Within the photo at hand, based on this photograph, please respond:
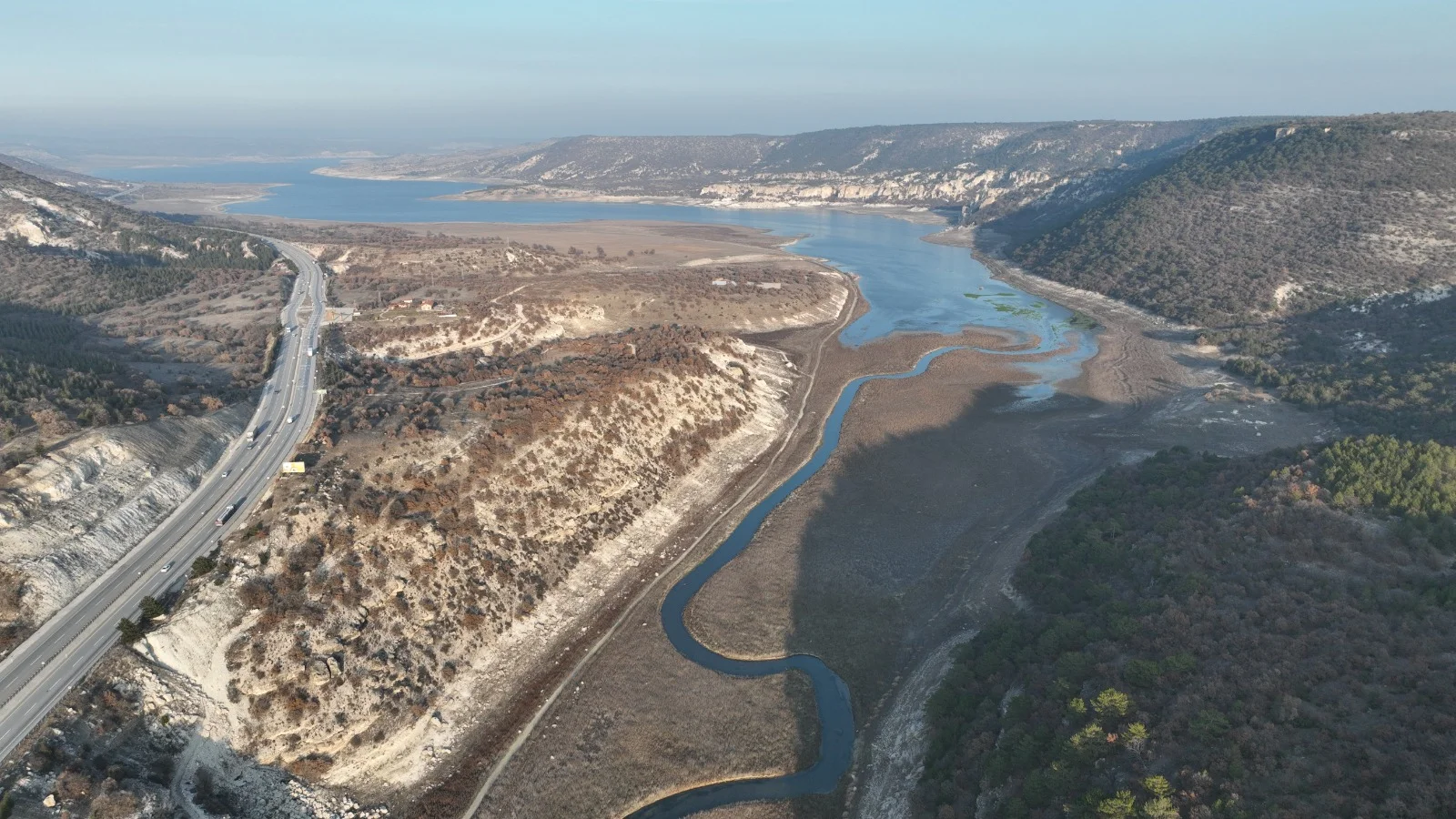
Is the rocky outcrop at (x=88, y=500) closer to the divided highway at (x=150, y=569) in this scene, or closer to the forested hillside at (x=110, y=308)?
the divided highway at (x=150, y=569)

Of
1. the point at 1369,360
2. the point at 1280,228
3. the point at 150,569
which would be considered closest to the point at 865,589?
the point at 150,569

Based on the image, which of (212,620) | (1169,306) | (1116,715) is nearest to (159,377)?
(212,620)

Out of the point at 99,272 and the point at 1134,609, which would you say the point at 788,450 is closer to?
the point at 1134,609

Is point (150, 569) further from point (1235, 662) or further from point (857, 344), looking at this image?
point (857, 344)

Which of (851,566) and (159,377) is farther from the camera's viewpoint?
(159,377)

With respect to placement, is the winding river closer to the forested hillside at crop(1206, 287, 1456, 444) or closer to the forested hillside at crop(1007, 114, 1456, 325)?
the forested hillside at crop(1007, 114, 1456, 325)

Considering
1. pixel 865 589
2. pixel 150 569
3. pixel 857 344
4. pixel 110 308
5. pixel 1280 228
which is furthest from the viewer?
pixel 1280 228
